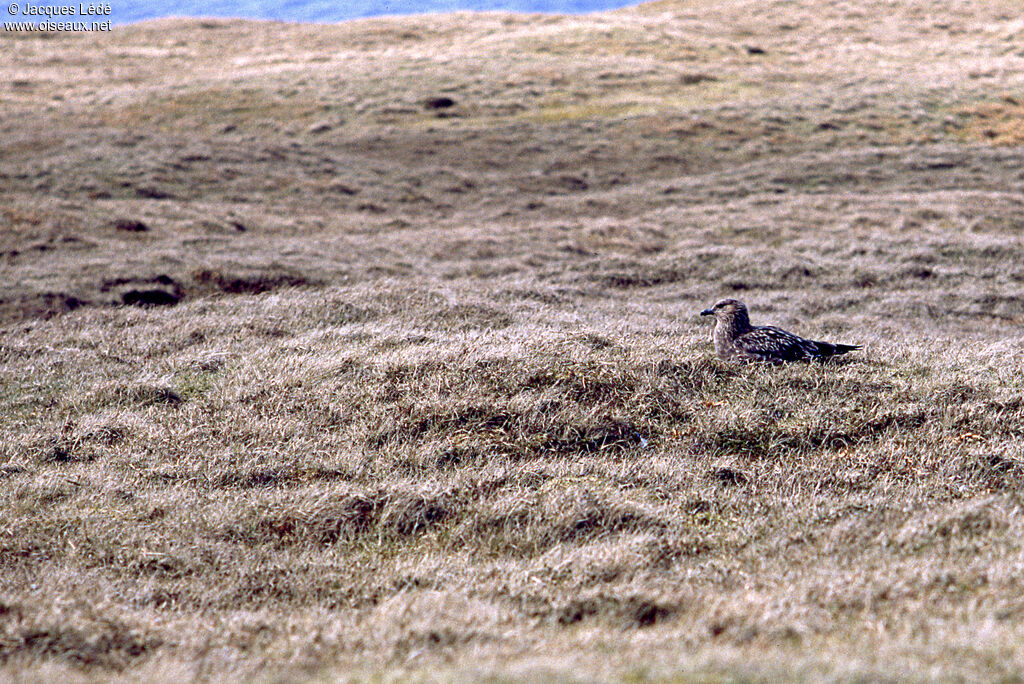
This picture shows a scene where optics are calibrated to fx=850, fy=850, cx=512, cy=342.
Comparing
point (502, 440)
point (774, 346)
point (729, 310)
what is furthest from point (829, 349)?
point (502, 440)

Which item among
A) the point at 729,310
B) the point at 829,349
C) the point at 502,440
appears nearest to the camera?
the point at 502,440

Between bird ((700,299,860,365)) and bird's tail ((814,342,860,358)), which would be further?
bird's tail ((814,342,860,358))

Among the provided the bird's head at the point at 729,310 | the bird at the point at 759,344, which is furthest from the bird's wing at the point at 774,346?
the bird's head at the point at 729,310

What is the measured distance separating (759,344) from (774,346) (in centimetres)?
15

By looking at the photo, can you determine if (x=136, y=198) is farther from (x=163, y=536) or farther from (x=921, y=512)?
(x=921, y=512)

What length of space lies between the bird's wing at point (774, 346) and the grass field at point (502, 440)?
0.36 meters

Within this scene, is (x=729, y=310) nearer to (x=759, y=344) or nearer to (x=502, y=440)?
(x=759, y=344)

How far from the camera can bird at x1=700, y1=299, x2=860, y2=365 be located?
8.59 m

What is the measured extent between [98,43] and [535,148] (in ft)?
152

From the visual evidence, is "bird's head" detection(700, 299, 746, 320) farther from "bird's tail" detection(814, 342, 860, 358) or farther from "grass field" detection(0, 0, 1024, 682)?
"bird's tail" detection(814, 342, 860, 358)

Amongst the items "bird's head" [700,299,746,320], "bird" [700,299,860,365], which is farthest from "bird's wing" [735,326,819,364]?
"bird's head" [700,299,746,320]

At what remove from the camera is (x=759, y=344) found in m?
8.66

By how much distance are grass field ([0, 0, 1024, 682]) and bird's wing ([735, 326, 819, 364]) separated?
14.1 inches

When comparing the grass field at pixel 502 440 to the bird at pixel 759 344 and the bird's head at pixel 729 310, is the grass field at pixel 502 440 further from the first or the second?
the bird's head at pixel 729 310
